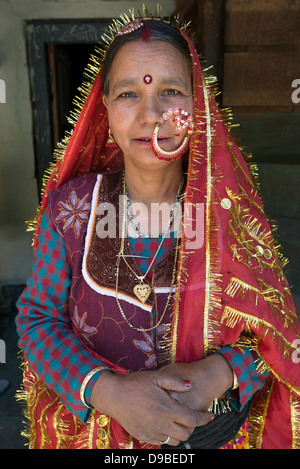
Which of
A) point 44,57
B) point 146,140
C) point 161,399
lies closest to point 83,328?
point 161,399

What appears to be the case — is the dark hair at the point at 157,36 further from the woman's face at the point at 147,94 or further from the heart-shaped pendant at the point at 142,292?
the heart-shaped pendant at the point at 142,292

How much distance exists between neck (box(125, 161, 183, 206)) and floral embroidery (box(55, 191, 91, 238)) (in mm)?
176

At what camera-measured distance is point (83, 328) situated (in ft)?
4.36

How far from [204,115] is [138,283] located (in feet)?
1.96

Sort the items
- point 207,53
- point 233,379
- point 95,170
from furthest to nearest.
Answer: point 207,53, point 95,170, point 233,379

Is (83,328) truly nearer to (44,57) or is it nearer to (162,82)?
(162,82)

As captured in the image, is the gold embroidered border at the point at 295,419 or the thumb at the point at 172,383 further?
the gold embroidered border at the point at 295,419

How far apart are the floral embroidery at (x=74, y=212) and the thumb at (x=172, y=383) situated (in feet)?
1.78

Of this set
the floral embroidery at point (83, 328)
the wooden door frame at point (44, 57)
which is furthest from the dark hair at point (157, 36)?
the wooden door frame at point (44, 57)

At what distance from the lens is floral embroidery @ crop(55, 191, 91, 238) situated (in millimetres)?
1361

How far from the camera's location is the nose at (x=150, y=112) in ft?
4.07

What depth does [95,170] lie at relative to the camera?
5.36ft
